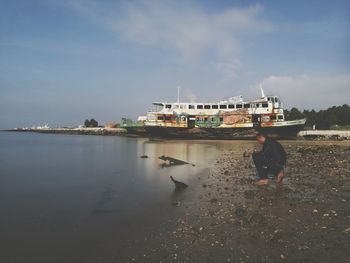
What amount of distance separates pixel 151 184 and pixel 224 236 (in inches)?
270

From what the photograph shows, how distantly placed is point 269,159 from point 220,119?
→ 140 ft

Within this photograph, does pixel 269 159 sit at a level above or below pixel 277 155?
below

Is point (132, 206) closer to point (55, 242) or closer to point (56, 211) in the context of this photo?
point (56, 211)

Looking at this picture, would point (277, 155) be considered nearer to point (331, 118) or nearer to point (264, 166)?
point (264, 166)

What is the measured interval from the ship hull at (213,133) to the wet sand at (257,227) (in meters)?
39.7

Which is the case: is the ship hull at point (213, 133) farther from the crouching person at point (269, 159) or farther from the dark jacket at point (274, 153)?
the dark jacket at point (274, 153)

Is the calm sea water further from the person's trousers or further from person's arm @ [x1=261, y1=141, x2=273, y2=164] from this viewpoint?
person's arm @ [x1=261, y1=141, x2=273, y2=164]

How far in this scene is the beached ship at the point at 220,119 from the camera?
51062 millimetres

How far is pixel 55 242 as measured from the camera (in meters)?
6.46

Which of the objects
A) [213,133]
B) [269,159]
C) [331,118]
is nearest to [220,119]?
[213,133]

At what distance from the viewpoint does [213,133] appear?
5416cm

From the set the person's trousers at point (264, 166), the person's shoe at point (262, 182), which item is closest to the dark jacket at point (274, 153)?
the person's trousers at point (264, 166)

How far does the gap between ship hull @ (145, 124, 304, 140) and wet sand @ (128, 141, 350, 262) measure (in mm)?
39679

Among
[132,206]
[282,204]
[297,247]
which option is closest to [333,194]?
[282,204]
